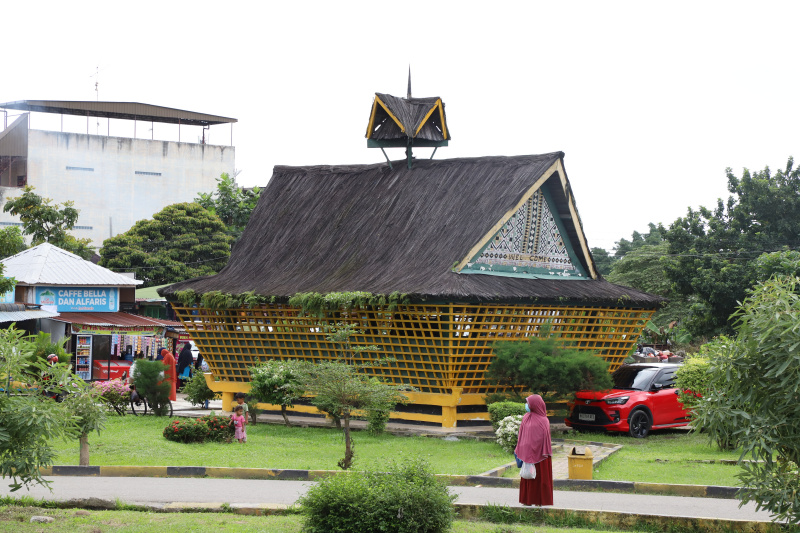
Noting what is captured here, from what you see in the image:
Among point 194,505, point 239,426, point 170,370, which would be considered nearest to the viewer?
point 194,505

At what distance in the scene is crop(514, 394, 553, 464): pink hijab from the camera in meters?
11.4

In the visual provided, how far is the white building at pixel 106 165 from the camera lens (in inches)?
2566

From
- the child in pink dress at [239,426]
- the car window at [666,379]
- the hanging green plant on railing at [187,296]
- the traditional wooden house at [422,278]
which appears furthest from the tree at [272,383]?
the car window at [666,379]

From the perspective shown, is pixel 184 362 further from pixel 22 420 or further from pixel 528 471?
pixel 22 420

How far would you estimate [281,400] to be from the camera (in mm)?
20234

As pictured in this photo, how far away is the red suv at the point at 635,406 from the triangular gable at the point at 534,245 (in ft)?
11.1

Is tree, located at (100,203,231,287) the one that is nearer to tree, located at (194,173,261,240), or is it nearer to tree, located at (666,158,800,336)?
tree, located at (194,173,261,240)

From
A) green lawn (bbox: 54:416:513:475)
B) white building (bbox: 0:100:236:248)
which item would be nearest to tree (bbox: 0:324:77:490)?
green lawn (bbox: 54:416:513:475)

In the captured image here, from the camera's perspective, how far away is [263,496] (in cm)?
1220

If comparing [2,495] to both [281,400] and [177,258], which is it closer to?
[281,400]

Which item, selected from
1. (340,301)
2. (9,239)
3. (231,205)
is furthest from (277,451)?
(231,205)

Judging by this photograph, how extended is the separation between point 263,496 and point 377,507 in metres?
3.70

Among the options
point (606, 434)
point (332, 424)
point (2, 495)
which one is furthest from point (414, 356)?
point (2, 495)

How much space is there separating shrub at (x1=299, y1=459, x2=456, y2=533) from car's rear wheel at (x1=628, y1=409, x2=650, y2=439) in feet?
37.3
